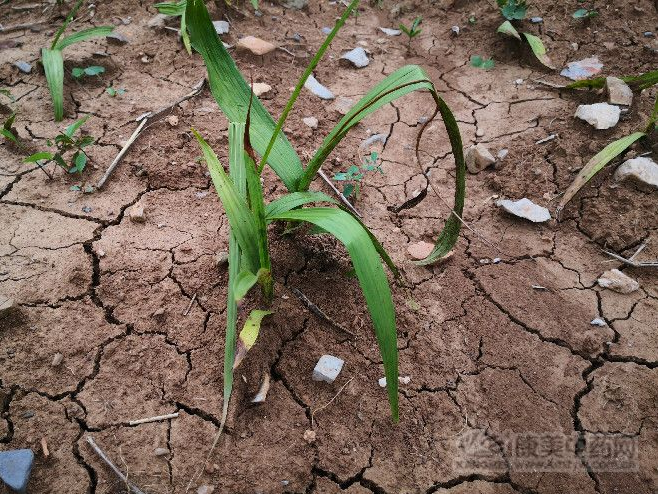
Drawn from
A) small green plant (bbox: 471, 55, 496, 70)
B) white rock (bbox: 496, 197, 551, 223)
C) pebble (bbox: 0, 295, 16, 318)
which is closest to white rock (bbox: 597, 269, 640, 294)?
white rock (bbox: 496, 197, 551, 223)

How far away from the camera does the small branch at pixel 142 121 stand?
192 centimetres

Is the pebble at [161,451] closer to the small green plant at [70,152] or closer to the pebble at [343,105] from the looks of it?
the small green plant at [70,152]

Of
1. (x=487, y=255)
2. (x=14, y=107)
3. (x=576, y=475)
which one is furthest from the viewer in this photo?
(x=14, y=107)

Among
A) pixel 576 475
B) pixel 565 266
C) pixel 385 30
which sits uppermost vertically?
pixel 385 30

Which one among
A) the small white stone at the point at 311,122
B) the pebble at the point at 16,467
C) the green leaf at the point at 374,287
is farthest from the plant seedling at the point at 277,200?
the small white stone at the point at 311,122

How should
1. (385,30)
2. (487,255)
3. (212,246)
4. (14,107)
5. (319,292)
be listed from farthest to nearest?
(385,30)
(14,107)
(487,255)
(212,246)
(319,292)

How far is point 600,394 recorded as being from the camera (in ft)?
4.76

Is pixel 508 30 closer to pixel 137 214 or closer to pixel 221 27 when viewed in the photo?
pixel 221 27

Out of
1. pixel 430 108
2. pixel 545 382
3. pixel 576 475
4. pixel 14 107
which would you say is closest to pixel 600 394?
pixel 545 382

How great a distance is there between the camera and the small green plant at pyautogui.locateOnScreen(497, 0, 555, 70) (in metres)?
2.56

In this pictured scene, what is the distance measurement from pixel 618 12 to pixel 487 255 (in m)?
1.96

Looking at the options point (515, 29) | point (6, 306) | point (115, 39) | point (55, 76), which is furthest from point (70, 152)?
point (515, 29)

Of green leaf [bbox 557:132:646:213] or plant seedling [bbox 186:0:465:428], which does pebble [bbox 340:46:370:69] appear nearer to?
plant seedling [bbox 186:0:465:428]

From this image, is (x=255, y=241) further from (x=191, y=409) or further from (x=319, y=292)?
(x=191, y=409)
